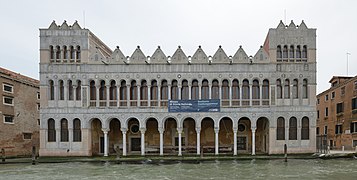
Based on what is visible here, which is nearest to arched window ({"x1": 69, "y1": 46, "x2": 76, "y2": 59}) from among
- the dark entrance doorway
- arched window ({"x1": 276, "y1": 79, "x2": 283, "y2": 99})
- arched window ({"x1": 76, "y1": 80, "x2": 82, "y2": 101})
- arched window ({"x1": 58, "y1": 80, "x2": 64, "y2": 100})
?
arched window ({"x1": 76, "y1": 80, "x2": 82, "y2": 101})

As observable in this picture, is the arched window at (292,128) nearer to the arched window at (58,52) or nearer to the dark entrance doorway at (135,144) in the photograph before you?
the dark entrance doorway at (135,144)

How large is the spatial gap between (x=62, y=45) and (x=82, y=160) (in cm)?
1200

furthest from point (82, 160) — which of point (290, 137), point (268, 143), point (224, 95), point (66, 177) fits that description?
point (290, 137)

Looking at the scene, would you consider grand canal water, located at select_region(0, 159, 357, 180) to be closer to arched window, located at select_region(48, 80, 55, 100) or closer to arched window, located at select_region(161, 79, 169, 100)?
arched window, located at select_region(48, 80, 55, 100)

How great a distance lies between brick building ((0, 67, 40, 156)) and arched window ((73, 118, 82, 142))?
7740mm

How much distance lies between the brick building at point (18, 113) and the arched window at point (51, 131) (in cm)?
515

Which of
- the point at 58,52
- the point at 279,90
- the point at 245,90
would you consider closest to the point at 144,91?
the point at 58,52

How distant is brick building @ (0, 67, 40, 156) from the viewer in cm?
3400

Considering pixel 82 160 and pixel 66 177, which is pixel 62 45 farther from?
pixel 66 177

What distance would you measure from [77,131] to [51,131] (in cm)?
269

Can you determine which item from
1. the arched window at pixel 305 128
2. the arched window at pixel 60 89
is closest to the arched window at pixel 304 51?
the arched window at pixel 305 128

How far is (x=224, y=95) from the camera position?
1310 inches

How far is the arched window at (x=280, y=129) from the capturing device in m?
32.4

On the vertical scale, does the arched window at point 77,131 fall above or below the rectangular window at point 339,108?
below
